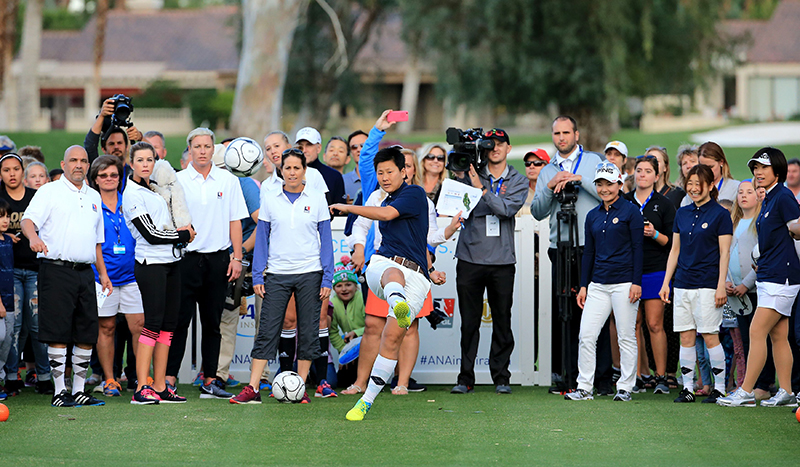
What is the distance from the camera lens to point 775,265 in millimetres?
6957

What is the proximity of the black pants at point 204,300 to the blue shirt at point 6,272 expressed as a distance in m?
1.28

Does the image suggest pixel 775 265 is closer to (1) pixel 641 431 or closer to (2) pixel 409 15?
(1) pixel 641 431

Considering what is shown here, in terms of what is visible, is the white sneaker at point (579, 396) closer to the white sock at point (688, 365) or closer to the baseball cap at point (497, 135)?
the white sock at point (688, 365)

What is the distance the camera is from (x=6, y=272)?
7.32 metres

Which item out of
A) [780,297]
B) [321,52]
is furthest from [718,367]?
[321,52]

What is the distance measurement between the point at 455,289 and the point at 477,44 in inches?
569

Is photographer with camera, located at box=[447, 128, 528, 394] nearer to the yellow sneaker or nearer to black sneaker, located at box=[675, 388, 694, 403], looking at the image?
black sneaker, located at box=[675, 388, 694, 403]

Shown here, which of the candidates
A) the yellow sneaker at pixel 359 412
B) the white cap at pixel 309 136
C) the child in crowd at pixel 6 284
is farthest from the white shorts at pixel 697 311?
the child in crowd at pixel 6 284

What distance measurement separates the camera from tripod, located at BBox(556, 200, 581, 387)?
7.64 metres

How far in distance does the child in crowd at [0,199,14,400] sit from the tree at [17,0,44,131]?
907 inches

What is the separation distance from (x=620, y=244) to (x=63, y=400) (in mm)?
4353

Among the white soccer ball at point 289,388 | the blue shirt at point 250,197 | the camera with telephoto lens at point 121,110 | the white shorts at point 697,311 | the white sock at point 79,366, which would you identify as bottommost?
the white soccer ball at point 289,388

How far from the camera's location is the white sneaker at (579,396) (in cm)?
746

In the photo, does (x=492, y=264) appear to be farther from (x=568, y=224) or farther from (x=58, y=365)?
(x=58, y=365)
